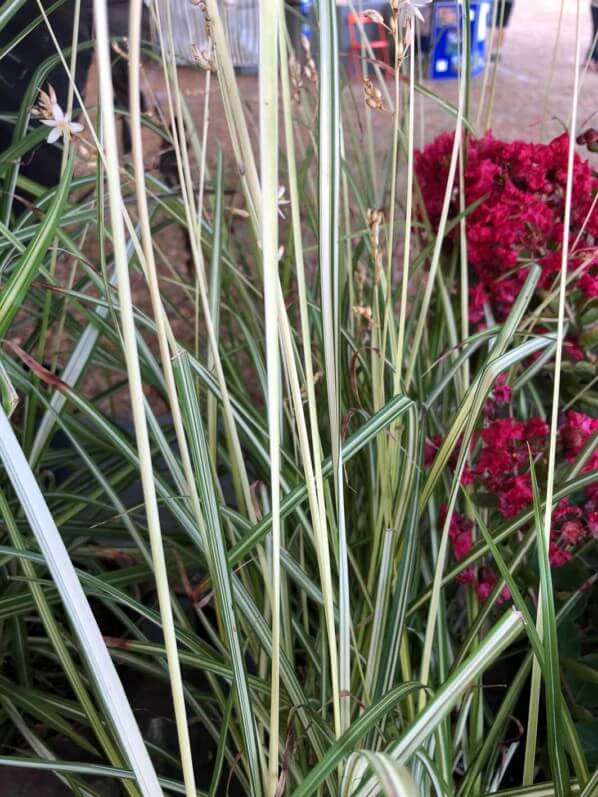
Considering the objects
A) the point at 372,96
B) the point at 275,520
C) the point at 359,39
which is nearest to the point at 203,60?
the point at 372,96

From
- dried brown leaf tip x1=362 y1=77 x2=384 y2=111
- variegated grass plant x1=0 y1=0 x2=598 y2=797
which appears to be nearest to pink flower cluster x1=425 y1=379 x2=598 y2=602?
variegated grass plant x1=0 y1=0 x2=598 y2=797

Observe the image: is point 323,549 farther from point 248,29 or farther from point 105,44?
point 248,29

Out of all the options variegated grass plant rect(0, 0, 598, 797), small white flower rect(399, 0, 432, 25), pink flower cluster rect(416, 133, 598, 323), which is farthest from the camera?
pink flower cluster rect(416, 133, 598, 323)

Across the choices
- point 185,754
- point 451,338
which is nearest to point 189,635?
point 185,754

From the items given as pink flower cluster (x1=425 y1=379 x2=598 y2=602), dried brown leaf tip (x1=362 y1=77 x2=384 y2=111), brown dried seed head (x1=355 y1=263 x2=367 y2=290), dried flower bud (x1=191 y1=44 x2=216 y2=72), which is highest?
dried flower bud (x1=191 y1=44 x2=216 y2=72)

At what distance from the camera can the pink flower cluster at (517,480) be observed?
621 mm

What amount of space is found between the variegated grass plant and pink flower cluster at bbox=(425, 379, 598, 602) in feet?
0.08

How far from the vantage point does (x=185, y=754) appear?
32 centimetres

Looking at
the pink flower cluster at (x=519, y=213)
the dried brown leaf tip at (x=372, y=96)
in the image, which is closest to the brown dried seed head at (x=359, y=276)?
the pink flower cluster at (x=519, y=213)

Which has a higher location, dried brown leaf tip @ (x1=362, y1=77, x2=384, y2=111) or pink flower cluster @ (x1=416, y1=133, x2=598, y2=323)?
dried brown leaf tip @ (x1=362, y1=77, x2=384, y2=111)

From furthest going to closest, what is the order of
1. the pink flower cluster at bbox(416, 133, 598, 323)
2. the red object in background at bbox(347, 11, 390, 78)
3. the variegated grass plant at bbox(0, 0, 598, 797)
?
the pink flower cluster at bbox(416, 133, 598, 323), the red object in background at bbox(347, 11, 390, 78), the variegated grass plant at bbox(0, 0, 598, 797)

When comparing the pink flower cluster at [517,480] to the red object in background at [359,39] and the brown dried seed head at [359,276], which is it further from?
the red object in background at [359,39]

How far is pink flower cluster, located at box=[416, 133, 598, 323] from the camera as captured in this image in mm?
751

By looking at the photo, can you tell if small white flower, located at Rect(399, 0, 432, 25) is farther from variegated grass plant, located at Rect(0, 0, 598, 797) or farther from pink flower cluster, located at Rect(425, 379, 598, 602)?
pink flower cluster, located at Rect(425, 379, 598, 602)
